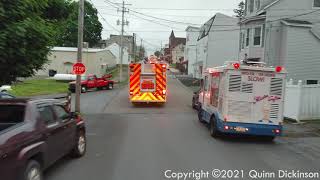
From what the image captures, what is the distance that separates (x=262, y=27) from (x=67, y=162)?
25681 millimetres

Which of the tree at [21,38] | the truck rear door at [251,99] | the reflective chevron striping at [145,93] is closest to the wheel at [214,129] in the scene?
the truck rear door at [251,99]

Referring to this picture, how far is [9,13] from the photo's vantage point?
9922 mm

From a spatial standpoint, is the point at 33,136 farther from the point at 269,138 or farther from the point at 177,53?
the point at 177,53

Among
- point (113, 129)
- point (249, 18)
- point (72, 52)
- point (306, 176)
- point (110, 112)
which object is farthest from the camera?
point (72, 52)

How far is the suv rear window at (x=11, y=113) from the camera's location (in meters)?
7.98

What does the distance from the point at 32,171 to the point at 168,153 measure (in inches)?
194

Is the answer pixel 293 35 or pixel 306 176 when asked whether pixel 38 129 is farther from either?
pixel 293 35

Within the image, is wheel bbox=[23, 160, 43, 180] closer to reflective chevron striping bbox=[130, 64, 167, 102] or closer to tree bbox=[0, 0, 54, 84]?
tree bbox=[0, 0, 54, 84]

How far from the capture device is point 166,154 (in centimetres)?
1126

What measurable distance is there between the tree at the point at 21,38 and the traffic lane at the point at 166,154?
2.82 m

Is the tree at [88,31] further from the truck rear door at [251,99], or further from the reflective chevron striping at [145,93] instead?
the truck rear door at [251,99]

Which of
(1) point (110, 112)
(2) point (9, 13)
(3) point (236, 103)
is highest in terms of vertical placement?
(2) point (9, 13)

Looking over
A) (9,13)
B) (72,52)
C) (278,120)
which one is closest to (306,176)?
(278,120)

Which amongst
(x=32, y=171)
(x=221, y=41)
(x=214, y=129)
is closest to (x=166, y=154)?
(x=214, y=129)
